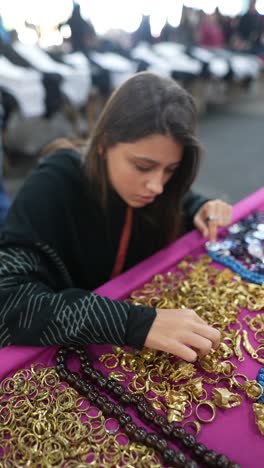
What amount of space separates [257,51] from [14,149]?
3.52m

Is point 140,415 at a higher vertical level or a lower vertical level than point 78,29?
higher

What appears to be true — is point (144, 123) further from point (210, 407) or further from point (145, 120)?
point (210, 407)

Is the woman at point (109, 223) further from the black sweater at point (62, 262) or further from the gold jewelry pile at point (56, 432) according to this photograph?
the gold jewelry pile at point (56, 432)

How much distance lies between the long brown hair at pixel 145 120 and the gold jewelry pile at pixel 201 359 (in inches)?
11.8

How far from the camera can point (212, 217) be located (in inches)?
47.1

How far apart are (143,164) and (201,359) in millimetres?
446

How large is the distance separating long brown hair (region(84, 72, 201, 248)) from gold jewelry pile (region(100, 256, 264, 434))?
30cm

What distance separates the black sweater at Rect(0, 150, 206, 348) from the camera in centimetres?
77

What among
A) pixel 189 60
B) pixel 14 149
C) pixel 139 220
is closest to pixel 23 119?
pixel 14 149

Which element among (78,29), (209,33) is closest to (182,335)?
(78,29)

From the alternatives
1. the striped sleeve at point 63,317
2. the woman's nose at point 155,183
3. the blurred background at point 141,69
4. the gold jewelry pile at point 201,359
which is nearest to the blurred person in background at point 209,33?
the blurred background at point 141,69

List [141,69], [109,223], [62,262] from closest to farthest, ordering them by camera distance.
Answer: [62,262] → [109,223] → [141,69]

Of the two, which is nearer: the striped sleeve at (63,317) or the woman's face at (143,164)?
the striped sleeve at (63,317)

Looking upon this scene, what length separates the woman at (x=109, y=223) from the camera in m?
0.76
